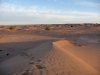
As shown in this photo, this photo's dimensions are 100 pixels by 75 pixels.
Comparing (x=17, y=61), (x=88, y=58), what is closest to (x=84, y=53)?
(x=88, y=58)

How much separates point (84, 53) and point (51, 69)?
20.5 ft

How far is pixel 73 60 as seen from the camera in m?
15.3

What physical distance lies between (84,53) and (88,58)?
5.34 ft

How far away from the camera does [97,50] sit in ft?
68.9

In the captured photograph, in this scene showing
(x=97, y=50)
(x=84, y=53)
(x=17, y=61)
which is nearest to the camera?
(x=17, y=61)

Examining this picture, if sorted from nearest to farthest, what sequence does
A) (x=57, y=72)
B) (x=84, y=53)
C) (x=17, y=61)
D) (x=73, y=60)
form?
(x=57, y=72) < (x=73, y=60) < (x=17, y=61) < (x=84, y=53)

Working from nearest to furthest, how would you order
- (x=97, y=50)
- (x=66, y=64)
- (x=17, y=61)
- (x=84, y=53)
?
(x=66, y=64) < (x=17, y=61) < (x=84, y=53) < (x=97, y=50)

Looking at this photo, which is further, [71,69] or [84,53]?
[84,53]

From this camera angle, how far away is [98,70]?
571 inches

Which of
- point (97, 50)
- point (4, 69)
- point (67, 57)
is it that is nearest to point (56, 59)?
point (67, 57)

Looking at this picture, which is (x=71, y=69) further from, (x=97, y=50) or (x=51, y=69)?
(x=97, y=50)

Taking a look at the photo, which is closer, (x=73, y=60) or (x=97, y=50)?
(x=73, y=60)

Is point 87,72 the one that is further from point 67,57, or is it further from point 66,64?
point 67,57

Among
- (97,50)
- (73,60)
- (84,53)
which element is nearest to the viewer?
(73,60)
